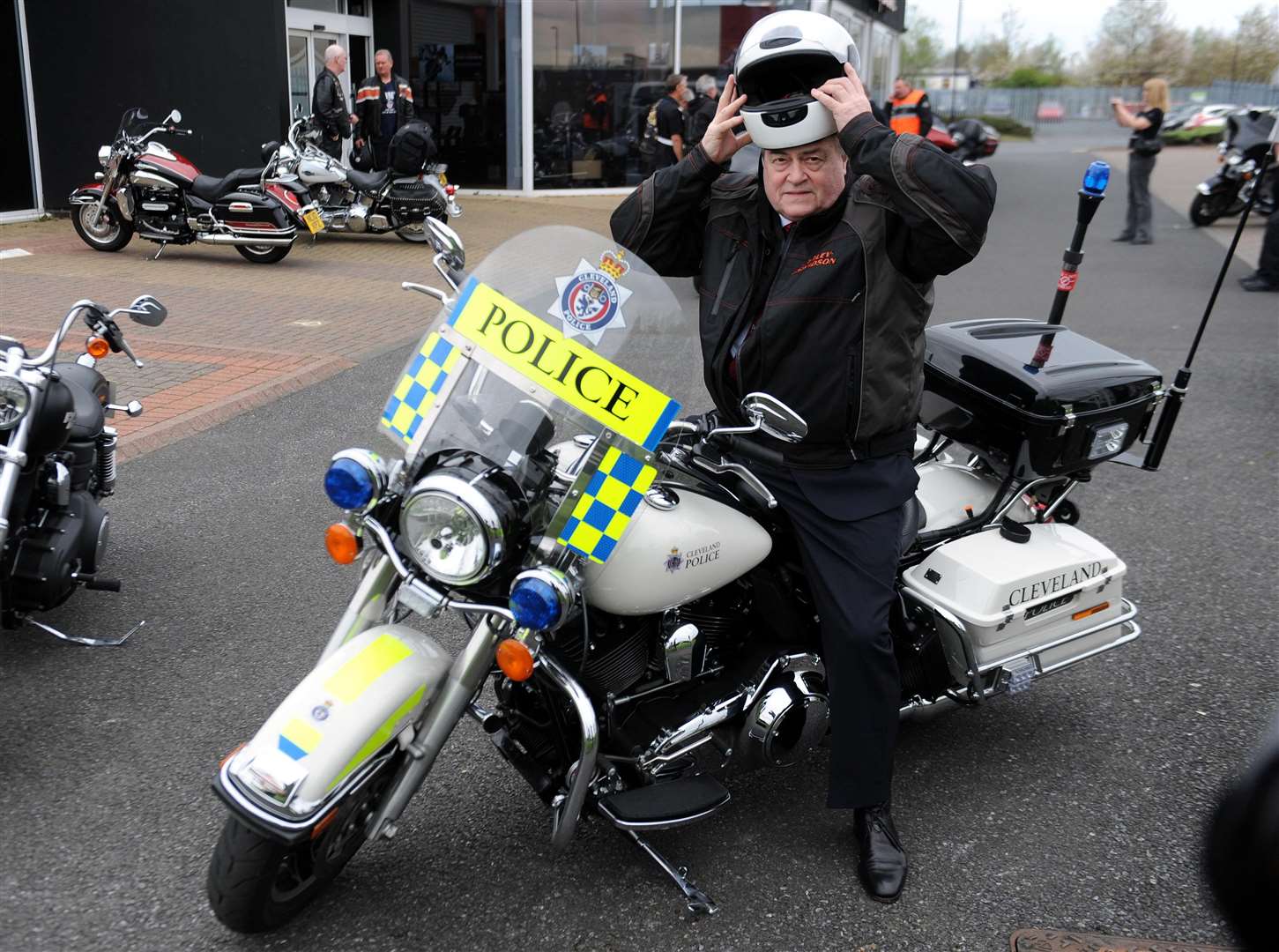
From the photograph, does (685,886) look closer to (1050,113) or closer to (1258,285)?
(1258,285)

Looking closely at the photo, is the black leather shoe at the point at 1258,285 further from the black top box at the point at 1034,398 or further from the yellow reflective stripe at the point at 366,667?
the yellow reflective stripe at the point at 366,667

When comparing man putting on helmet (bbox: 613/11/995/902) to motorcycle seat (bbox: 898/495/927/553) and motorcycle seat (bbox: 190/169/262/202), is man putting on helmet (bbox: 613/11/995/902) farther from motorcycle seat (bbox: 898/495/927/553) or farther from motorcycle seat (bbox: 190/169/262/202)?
motorcycle seat (bbox: 190/169/262/202)

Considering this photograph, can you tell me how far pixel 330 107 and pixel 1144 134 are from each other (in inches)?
388

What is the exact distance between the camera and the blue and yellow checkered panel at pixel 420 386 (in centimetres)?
260

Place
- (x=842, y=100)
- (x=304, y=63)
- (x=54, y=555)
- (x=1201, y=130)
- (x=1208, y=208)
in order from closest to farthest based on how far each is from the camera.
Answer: (x=842, y=100), (x=54, y=555), (x=1208, y=208), (x=304, y=63), (x=1201, y=130)

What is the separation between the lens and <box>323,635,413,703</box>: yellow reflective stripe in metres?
2.48

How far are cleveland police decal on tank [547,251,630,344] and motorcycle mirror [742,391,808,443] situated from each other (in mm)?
380

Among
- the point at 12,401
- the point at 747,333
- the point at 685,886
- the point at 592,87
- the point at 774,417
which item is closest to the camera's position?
the point at 774,417

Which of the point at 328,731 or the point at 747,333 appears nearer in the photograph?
the point at 328,731

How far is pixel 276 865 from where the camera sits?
8.42ft

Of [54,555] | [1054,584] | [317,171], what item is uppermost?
[317,171]

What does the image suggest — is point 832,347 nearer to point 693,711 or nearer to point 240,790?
point 693,711

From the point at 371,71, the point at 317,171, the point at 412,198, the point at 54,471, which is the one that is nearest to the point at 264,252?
the point at 317,171

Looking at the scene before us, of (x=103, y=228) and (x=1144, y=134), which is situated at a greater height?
(x=1144, y=134)
